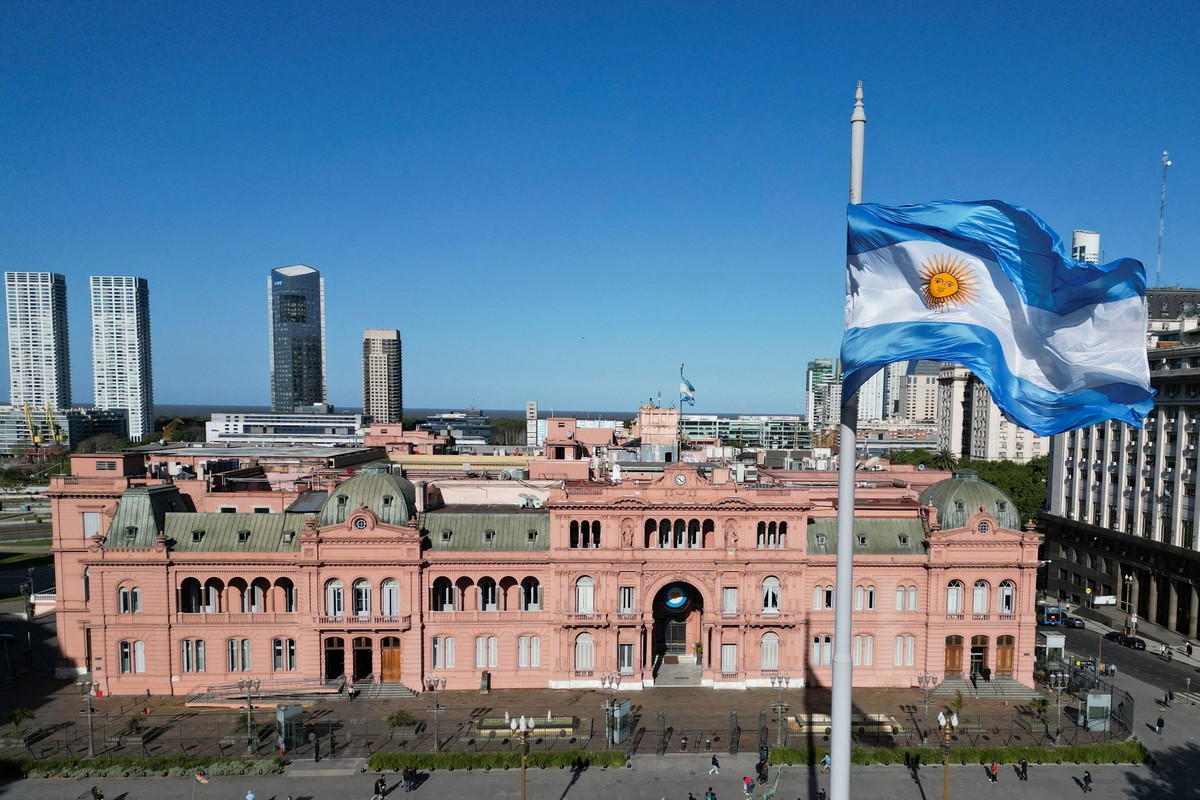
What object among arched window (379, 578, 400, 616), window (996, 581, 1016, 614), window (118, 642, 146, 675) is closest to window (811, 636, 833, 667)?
window (996, 581, 1016, 614)

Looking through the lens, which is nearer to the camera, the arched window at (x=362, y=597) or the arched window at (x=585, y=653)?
the arched window at (x=362, y=597)

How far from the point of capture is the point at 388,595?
60.7 meters

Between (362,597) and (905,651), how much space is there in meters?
48.9

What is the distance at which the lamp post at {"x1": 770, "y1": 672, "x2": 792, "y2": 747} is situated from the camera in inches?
1993

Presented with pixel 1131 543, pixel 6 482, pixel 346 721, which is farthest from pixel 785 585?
pixel 6 482

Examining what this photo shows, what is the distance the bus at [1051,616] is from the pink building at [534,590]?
936 inches

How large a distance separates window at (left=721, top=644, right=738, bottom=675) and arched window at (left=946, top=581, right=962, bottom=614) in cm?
1938

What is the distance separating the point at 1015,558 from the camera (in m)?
61.1

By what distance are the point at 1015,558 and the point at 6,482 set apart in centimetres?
22952

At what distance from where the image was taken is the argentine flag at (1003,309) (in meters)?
17.4

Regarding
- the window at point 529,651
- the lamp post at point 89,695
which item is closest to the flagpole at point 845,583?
the window at point 529,651

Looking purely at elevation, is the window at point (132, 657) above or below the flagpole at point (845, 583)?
below

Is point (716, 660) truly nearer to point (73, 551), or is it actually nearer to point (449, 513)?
point (449, 513)

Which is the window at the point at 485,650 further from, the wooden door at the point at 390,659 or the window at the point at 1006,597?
the window at the point at 1006,597
